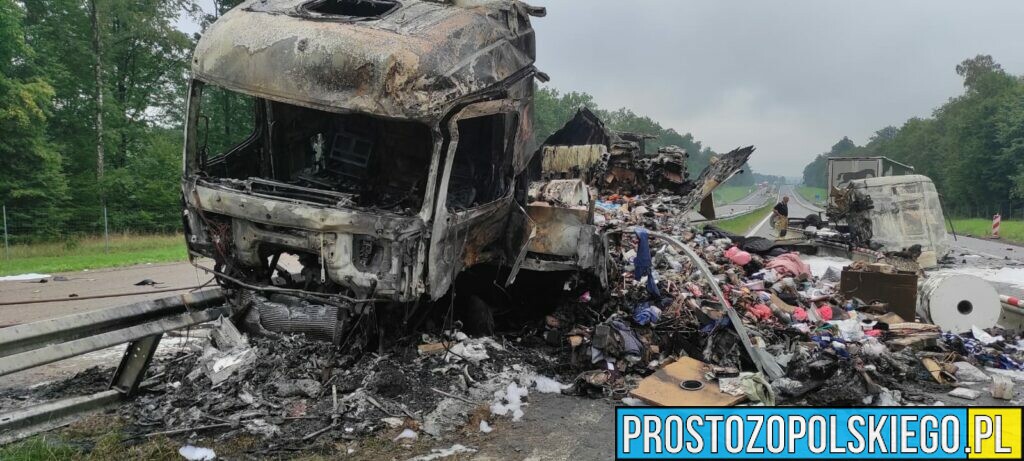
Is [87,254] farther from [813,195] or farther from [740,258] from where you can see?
[813,195]

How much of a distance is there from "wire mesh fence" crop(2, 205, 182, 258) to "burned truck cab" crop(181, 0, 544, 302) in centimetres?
1180

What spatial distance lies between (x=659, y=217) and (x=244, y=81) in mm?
10031

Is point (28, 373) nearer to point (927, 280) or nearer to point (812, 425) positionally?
point (812, 425)

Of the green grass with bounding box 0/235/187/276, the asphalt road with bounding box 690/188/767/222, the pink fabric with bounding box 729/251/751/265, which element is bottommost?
the green grass with bounding box 0/235/187/276

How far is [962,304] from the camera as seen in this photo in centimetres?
696

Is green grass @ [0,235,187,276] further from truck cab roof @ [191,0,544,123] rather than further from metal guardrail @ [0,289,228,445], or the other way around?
truck cab roof @ [191,0,544,123]

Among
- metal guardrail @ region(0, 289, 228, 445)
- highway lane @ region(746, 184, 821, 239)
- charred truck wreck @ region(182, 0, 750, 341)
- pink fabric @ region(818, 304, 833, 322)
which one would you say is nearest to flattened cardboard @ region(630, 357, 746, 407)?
charred truck wreck @ region(182, 0, 750, 341)

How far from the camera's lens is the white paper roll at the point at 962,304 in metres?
6.84

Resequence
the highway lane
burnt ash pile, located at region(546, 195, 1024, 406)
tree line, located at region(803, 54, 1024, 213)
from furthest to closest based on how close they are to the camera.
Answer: tree line, located at region(803, 54, 1024, 213) → the highway lane → burnt ash pile, located at region(546, 195, 1024, 406)

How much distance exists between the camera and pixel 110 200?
19.9 m

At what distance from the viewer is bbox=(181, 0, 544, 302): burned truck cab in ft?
14.0

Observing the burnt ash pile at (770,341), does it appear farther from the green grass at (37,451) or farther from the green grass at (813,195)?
the green grass at (813,195)

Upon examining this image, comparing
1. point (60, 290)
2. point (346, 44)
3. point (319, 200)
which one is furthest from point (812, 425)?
point (60, 290)

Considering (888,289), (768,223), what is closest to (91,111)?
(888,289)
